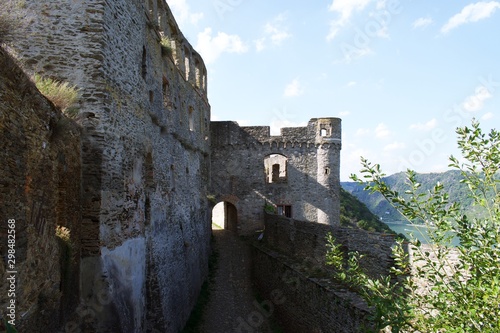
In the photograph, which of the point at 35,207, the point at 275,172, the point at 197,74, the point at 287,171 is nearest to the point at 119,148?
the point at 35,207

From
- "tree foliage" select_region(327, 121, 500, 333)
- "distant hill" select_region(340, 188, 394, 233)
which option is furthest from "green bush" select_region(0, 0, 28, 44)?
"distant hill" select_region(340, 188, 394, 233)

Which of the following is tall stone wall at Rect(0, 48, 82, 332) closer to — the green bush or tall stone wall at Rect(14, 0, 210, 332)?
tall stone wall at Rect(14, 0, 210, 332)

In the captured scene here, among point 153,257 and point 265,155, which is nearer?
point 153,257

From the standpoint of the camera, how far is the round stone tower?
73.6 feet

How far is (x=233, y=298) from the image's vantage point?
594 inches

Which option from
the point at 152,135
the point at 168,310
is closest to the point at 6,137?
the point at 152,135

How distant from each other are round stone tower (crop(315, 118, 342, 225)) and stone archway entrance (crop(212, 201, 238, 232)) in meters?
5.42

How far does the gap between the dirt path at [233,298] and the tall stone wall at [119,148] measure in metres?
1.43

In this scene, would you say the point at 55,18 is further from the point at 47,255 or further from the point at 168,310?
the point at 168,310

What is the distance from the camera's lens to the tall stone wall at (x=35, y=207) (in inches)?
155

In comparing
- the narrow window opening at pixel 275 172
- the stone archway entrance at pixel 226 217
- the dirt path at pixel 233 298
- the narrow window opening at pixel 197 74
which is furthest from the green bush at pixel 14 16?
the narrow window opening at pixel 275 172

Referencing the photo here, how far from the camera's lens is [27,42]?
6574mm

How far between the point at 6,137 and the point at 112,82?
3.31m

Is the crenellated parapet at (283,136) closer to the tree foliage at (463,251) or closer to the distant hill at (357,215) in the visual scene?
the distant hill at (357,215)
